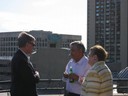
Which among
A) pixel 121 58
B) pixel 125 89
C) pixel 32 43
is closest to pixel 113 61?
pixel 121 58

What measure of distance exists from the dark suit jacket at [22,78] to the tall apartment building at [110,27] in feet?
403

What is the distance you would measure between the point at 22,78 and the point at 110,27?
141 meters

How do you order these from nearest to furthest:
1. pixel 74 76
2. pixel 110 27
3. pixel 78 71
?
pixel 74 76
pixel 78 71
pixel 110 27

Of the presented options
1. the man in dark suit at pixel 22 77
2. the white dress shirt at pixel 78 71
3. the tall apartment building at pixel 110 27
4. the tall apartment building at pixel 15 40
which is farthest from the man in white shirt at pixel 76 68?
the tall apartment building at pixel 110 27

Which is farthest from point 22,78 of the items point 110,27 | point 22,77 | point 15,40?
point 110,27

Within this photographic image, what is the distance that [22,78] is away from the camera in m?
6.14

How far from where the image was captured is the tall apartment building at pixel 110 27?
135 m

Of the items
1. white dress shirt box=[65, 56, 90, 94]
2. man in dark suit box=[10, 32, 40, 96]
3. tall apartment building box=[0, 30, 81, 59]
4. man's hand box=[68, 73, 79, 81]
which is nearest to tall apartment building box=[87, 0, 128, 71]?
tall apartment building box=[0, 30, 81, 59]

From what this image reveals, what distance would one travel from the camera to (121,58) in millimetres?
132000

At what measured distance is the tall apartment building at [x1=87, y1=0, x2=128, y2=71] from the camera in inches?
5315

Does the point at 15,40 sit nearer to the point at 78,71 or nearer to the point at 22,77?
the point at 78,71

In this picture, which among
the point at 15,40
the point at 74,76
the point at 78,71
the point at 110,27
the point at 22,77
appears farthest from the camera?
the point at 110,27

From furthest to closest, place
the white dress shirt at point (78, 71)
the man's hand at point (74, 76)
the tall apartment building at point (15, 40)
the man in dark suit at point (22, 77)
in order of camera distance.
Answer: the tall apartment building at point (15, 40)
the white dress shirt at point (78, 71)
the man's hand at point (74, 76)
the man in dark suit at point (22, 77)

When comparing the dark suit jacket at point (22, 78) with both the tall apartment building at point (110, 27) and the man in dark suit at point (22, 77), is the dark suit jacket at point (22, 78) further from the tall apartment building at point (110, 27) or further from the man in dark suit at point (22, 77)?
the tall apartment building at point (110, 27)
